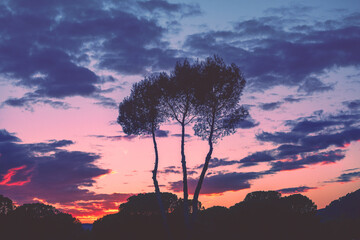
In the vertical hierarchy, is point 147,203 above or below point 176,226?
above

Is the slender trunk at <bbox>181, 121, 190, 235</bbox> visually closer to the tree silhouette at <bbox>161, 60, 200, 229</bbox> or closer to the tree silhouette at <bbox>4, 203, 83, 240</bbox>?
the tree silhouette at <bbox>161, 60, 200, 229</bbox>

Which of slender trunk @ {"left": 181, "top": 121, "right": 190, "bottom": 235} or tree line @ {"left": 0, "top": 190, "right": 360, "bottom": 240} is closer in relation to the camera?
slender trunk @ {"left": 181, "top": 121, "right": 190, "bottom": 235}

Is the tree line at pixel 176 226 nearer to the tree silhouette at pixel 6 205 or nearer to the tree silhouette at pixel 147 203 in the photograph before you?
the tree silhouette at pixel 6 205

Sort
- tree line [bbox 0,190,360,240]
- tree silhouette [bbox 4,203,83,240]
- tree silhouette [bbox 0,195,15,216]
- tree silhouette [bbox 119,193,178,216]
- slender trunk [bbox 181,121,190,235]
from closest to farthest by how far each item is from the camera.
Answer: slender trunk [bbox 181,121,190,235] → tree line [bbox 0,190,360,240] → tree silhouette [bbox 4,203,83,240] → tree silhouette [bbox 0,195,15,216] → tree silhouette [bbox 119,193,178,216]

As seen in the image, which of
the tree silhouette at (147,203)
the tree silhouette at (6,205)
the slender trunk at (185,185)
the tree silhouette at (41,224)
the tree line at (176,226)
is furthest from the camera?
the tree silhouette at (147,203)

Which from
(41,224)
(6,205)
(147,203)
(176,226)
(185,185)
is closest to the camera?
(185,185)

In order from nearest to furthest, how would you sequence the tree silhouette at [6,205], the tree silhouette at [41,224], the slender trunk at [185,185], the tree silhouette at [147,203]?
1. the slender trunk at [185,185]
2. the tree silhouette at [41,224]
3. the tree silhouette at [6,205]
4. the tree silhouette at [147,203]

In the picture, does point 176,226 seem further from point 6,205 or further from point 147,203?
point 147,203

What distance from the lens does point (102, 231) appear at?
127ft

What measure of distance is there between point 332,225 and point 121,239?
888 inches

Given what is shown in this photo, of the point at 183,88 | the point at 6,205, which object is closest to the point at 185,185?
the point at 183,88

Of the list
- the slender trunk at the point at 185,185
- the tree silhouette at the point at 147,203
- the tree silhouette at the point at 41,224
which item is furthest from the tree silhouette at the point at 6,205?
the slender trunk at the point at 185,185

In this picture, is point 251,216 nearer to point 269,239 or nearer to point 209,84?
point 269,239

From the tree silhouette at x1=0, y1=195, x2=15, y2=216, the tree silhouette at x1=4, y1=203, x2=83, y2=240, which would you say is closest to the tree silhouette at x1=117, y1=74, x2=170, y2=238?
the tree silhouette at x1=4, y1=203, x2=83, y2=240
